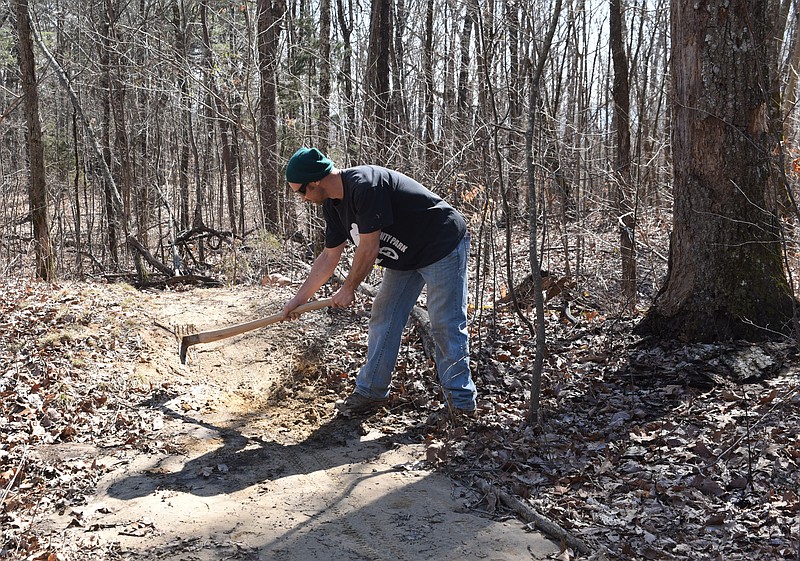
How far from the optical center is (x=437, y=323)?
5.05 metres

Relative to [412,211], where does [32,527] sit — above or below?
below

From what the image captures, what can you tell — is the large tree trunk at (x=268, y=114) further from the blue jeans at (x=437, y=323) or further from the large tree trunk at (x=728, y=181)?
the large tree trunk at (x=728, y=181)

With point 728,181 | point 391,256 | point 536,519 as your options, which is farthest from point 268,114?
point 536,519

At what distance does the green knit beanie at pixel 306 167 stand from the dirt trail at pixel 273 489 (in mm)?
1913

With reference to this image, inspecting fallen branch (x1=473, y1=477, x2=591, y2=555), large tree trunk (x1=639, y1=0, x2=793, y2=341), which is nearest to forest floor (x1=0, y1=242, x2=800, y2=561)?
fallen branch (x1=473, y1=477, x2=591, y2=555)

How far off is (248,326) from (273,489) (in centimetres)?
151

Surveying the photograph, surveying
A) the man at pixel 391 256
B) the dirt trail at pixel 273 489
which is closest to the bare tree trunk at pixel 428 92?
the man at pixel 391 256

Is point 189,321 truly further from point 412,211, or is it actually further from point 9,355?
point 412,211

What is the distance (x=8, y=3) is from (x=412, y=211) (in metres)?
13.6

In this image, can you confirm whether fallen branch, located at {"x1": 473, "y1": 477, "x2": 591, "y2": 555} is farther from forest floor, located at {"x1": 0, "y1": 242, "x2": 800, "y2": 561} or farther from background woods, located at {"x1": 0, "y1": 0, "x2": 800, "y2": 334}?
background woods, located at {"x1": 0, "y1": 0, "x2": 800, "y2": 334}

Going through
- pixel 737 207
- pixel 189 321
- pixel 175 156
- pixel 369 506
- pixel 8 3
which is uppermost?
pixel 8 3

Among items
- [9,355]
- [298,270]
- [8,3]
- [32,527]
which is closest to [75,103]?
[8,3]

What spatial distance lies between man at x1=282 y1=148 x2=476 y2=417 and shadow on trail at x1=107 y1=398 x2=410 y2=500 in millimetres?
410

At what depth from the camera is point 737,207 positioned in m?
5.54
